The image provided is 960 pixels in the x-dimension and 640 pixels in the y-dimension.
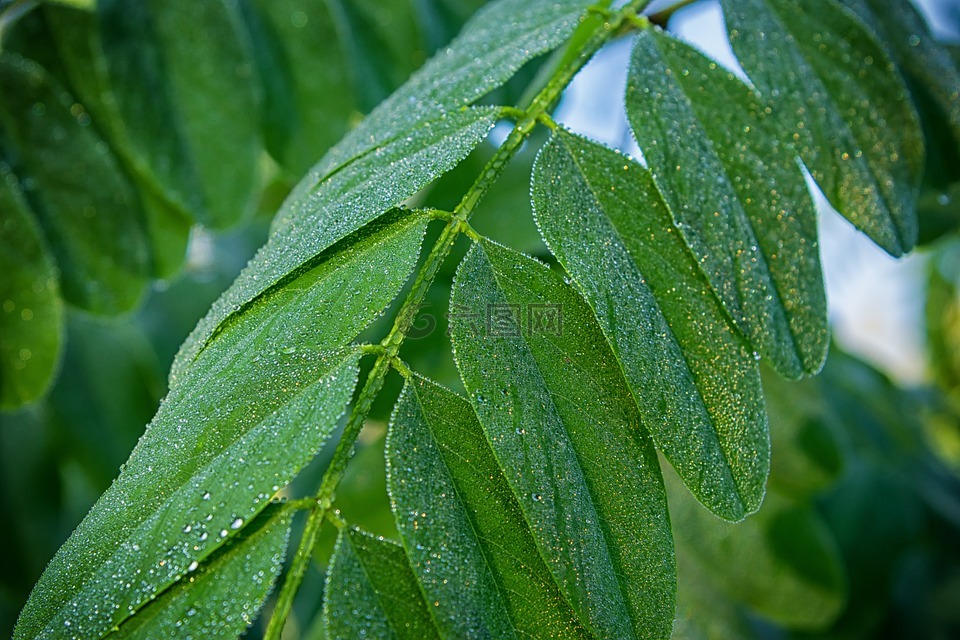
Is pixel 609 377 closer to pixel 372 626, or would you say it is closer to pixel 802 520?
pixel 372 626

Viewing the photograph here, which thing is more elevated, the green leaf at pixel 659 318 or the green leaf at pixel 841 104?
the green leaf at pixel 841 104

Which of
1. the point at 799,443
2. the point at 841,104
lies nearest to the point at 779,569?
the point at 799,443

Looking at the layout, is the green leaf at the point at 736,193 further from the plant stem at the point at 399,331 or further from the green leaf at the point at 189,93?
the green leaf at the point at 189,93

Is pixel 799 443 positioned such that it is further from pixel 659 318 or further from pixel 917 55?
pixel 659 318

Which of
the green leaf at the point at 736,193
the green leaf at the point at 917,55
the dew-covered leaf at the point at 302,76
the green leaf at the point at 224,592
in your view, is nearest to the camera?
the green leaf at the point at 224,592

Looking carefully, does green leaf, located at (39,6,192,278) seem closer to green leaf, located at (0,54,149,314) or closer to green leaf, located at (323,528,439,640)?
green leaf, located at (0,54,149,314)

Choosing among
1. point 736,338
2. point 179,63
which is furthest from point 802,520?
point 179,63

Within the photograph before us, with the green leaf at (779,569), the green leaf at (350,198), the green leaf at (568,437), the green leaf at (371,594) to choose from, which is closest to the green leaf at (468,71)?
the green leaf at (350,198)
